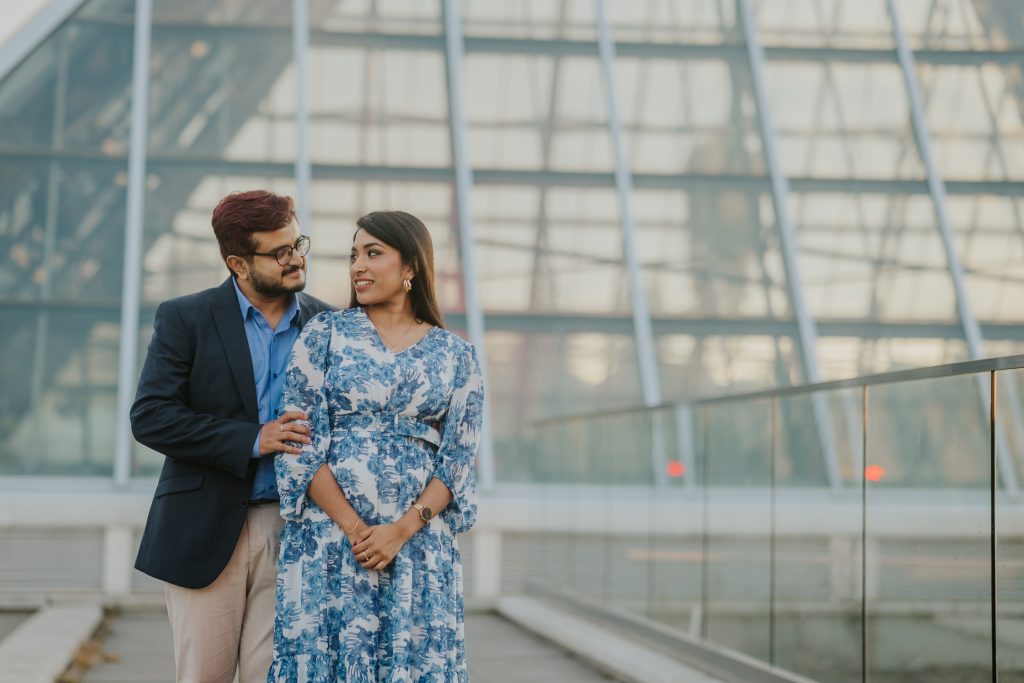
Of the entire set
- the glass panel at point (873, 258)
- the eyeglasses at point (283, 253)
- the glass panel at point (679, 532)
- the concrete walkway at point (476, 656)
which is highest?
the glass panel at point (873, 258)

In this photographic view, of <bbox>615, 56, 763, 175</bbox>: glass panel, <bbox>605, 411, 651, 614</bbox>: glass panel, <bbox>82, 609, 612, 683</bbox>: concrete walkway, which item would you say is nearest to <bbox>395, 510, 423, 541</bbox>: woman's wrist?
<bbox>82, 609, 612, 683</bbox>: concrete walkway

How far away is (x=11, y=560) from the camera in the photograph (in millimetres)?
7621

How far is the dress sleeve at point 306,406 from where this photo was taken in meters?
2.70

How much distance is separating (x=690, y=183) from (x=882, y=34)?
2.16 m

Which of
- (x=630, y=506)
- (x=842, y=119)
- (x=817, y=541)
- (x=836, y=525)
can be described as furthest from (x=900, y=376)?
(x=842, y=119)

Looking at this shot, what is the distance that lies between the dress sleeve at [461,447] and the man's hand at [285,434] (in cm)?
29

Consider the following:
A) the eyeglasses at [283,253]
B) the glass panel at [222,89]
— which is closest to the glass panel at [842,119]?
the glass panel at [222,89]

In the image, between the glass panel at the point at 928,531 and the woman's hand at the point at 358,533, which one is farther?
the glass panel at the point at 928,531

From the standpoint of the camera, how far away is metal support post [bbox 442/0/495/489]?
8719 millimetres

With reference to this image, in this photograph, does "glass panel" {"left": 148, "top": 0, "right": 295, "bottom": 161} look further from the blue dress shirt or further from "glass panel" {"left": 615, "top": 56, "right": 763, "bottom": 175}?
the blue dress shirt

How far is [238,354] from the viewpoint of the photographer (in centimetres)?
285

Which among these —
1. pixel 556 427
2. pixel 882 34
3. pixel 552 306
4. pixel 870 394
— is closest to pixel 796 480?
pixel 870 394

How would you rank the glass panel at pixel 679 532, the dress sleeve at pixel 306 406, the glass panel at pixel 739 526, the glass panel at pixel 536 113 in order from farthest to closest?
the glass panel at pixel 536 113 → the glass panel at pixel 679 532 → the glass panel at pixel 739 526 → the dress sleeve at pixel 306 406

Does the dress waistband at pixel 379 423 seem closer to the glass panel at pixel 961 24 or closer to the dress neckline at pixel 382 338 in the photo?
the dress neckline at pixel 382 338
